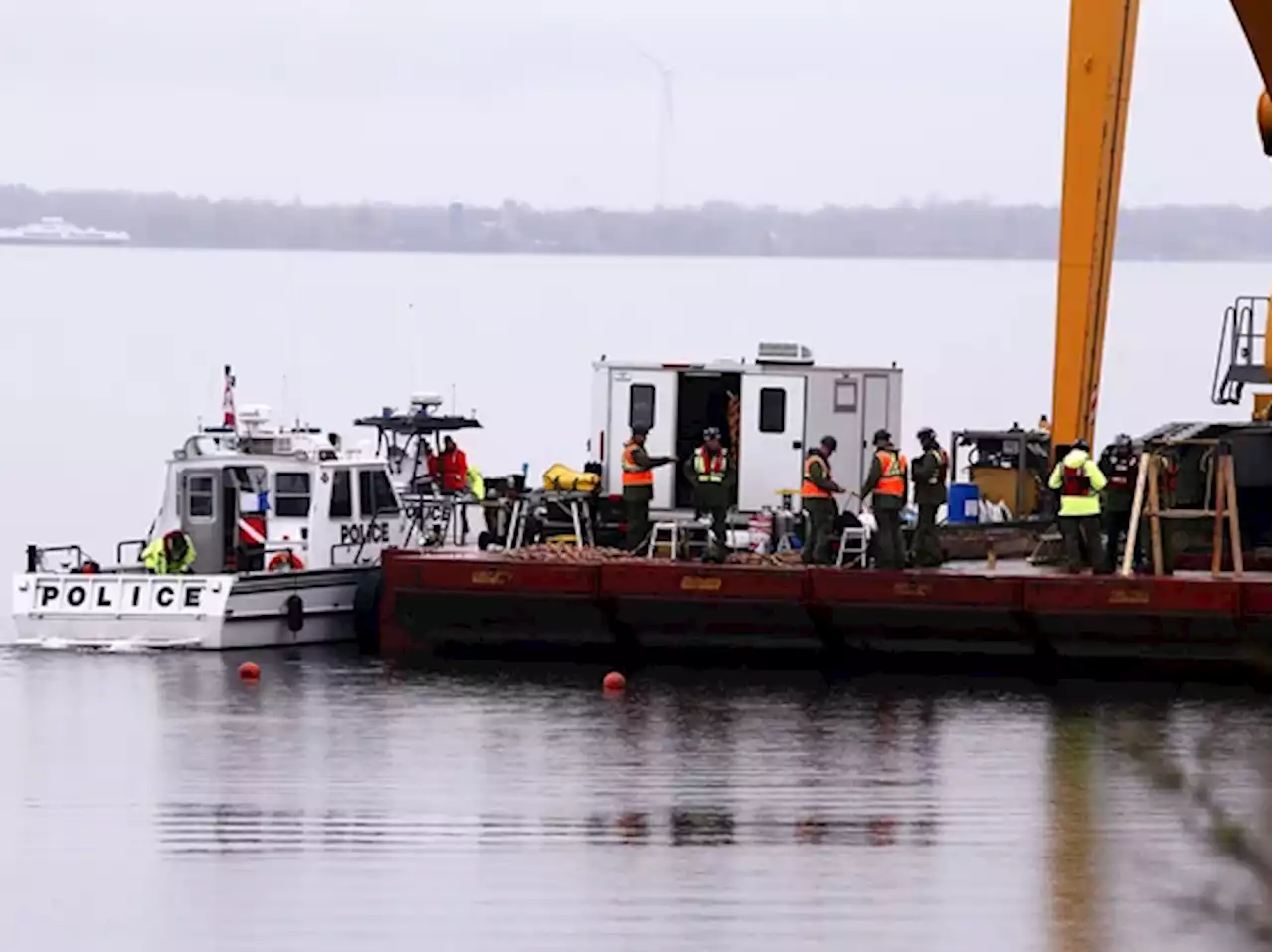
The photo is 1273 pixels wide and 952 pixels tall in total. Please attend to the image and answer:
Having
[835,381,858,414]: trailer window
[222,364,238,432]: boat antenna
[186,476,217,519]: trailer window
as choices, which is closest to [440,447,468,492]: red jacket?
[222,364,238,432]: boat antenna

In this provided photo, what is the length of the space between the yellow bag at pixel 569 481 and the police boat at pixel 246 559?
5.90 ft

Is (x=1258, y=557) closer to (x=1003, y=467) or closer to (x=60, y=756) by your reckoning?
(x=1003, y=467)

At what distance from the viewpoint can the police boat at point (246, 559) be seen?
98.9ft

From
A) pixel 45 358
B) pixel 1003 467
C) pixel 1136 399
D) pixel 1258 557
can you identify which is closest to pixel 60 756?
pixel 1258 557

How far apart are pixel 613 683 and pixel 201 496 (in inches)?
205

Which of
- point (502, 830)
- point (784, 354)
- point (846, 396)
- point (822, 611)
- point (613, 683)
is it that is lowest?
point (502, 830)

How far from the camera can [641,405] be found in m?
31.3

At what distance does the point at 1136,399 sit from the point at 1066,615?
73.7 m

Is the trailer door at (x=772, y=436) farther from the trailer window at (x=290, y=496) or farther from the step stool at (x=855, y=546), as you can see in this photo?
the trailer window at (x=290, y=496)

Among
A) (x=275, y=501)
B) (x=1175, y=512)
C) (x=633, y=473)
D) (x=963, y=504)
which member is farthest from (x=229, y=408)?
(x=1175, y=512)

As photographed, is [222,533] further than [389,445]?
No

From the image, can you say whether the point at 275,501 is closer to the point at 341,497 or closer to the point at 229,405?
the point at 341,497

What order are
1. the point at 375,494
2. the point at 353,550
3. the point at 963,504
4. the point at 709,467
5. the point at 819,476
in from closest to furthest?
the point at 819,476 < the point at 709,467 < the point at 353,550 < the point at 375,494 < the point at 963,504

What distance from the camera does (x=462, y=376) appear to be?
348ft
